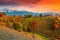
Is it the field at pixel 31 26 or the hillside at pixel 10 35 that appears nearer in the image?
the hillside at pixel 10 35

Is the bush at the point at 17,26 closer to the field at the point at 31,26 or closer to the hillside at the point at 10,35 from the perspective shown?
the field at the point at 31,26

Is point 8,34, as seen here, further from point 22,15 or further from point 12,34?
point 22,15

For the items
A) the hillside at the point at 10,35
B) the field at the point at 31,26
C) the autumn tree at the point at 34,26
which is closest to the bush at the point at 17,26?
the field at the point at 31,26

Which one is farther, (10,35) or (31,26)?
(31,26)

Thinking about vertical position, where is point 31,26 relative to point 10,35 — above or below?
above

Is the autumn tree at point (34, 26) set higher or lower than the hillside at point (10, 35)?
higher

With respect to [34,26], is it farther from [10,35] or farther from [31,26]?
[10,35]

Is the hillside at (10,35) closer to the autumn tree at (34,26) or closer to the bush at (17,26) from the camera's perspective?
the bush at (17,26)

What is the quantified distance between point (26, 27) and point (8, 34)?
1.61ft

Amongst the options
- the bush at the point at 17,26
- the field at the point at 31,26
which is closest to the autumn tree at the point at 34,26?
the field at the point at 31,26

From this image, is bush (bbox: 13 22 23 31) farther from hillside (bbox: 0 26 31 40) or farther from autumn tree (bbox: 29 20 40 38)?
autumn tree (bbox: 29 20 40 38)

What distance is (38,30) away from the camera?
5000 mm

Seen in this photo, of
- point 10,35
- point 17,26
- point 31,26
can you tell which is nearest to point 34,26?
point 31,26

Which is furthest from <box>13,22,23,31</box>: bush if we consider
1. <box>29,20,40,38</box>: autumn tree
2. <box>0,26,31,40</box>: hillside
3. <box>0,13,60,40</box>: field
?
<box>29,20,40,38</box>: autumn tree
